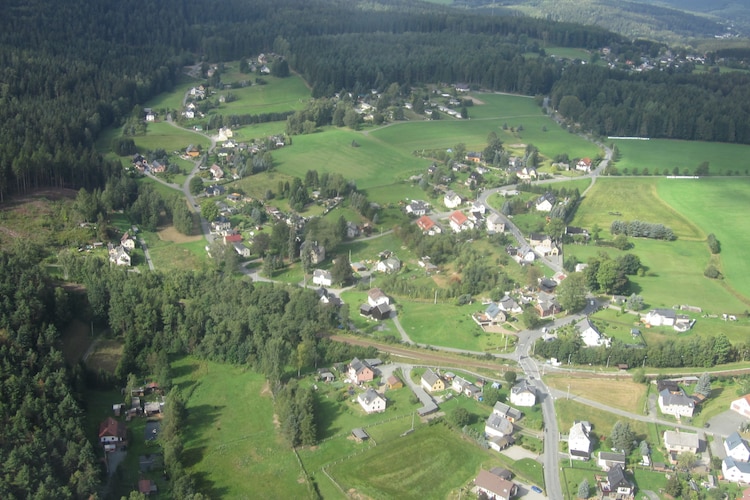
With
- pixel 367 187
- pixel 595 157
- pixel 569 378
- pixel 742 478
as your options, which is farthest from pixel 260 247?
pixel 595 157

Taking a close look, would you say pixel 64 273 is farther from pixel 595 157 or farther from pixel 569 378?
pixel 595 157

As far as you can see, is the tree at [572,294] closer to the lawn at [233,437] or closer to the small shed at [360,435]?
the small shed at [360,435]

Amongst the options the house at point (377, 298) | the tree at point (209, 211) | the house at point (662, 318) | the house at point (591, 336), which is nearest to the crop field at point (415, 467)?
the house at point (591, 336)

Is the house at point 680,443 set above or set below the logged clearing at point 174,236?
above

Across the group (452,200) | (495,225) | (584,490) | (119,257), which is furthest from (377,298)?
(452,200)

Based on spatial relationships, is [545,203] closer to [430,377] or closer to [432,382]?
[430,377]
